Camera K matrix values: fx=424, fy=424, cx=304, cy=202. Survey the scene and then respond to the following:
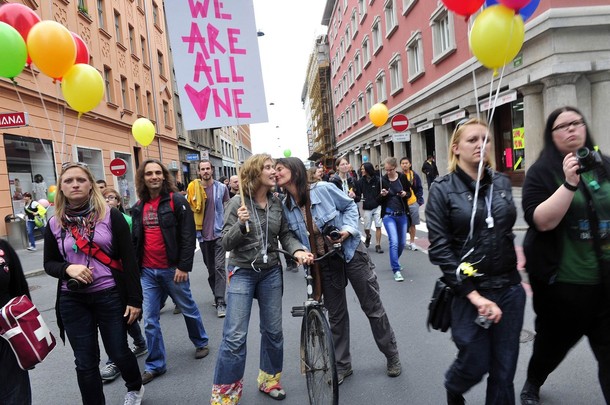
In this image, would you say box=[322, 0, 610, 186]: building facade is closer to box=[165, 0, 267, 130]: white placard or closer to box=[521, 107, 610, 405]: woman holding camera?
box=[521, 107, 610, 405]: woman holding camera

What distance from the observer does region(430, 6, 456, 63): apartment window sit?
16.7 meters

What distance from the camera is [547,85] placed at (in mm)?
11578

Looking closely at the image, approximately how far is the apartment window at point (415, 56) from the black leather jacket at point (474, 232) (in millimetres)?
19414

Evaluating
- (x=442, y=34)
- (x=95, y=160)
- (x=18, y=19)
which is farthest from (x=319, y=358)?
(x=95, y=160)

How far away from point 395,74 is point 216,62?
23.8 metres

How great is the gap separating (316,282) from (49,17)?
16.3m

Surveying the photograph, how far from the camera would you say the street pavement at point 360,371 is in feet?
10.1

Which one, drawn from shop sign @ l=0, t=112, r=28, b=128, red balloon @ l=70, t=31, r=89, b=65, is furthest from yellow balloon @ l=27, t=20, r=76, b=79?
shop sign @ l=0, t=112, r=28, b=128

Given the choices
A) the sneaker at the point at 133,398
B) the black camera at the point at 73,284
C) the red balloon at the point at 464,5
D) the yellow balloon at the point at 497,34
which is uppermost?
the red balloon at the point at 464,5

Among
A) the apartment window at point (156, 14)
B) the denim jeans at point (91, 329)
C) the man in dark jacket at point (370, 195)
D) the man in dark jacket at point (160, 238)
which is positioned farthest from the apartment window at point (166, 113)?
the denim jeans at point (91, 329)

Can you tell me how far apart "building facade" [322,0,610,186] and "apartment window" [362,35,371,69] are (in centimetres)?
8

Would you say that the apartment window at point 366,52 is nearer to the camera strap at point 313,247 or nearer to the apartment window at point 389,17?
the apartment window at point 389,17

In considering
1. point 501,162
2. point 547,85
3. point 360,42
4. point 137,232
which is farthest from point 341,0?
point 137,232

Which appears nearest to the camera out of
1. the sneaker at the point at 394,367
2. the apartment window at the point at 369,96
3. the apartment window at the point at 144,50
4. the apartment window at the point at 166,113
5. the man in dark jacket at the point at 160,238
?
the sneaker at the point at 394,367
